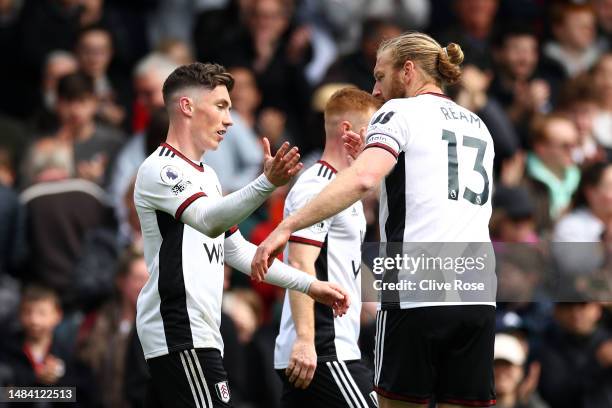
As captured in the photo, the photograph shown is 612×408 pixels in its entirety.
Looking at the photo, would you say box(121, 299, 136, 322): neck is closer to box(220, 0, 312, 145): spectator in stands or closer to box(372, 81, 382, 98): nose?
box(220, 0, 312, 145): spectator in stands

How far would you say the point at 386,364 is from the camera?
7492 millimetres

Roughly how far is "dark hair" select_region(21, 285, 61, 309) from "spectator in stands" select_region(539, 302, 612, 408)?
13.4 feet

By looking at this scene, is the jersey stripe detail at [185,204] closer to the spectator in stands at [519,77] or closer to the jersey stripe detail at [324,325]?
the jersey stripe detail at [324,325]

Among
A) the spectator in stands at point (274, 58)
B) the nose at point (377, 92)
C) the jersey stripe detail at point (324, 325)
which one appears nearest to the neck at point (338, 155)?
the jersey stripe detail at point (324, 325)

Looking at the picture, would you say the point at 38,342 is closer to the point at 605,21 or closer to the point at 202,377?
the point at 202,377

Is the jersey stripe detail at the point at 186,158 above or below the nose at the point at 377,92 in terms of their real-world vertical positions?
below

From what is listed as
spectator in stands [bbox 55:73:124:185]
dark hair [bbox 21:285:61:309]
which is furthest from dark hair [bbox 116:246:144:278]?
spectator in stands [bbox 55:73:124:185]

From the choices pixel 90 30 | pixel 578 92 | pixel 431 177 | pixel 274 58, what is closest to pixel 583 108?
pixel 578 92

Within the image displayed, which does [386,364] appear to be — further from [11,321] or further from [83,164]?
[83,164]

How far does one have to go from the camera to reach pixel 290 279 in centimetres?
774

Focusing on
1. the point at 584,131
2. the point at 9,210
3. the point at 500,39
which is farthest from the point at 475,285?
the point at 500,39

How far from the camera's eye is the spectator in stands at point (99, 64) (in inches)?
567

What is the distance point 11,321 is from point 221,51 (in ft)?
13.3

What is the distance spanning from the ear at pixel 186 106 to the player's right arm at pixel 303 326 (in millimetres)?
970
